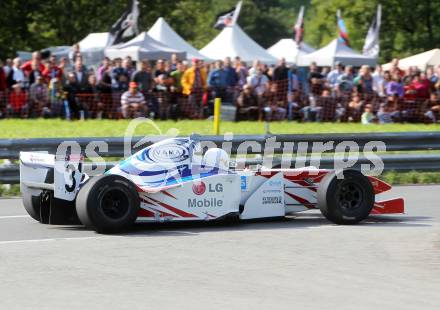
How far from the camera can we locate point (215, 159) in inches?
388

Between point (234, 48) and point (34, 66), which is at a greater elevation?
point (234, 48)

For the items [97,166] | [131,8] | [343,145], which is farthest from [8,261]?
[131,8]

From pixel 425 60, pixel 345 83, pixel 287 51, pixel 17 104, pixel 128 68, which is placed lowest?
pixel 17 104

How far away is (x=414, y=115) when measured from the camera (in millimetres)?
22375

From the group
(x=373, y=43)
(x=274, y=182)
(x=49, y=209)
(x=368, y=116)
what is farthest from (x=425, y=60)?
(x=49, y=209)

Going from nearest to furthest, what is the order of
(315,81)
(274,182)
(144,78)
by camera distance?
(274,182), (144,78), (315,81)

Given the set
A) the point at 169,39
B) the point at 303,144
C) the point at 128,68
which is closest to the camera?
the point at 303,144

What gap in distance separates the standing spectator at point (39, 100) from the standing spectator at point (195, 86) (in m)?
2.94

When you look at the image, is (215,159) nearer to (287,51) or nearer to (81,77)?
(81,77)

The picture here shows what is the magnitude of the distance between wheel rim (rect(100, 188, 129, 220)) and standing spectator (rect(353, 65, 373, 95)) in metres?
13.7

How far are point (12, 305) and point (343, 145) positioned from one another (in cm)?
838

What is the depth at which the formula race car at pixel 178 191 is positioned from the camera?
9.21 metres

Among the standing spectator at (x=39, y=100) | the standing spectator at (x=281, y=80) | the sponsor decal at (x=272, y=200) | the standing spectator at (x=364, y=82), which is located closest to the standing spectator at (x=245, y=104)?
the standing spectator at (x=281, y=80)

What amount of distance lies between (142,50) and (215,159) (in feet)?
59.4
